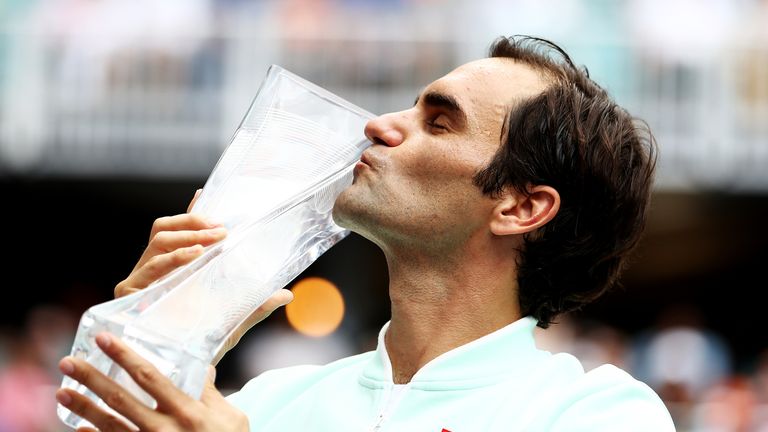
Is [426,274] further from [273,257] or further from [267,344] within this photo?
[267,344]

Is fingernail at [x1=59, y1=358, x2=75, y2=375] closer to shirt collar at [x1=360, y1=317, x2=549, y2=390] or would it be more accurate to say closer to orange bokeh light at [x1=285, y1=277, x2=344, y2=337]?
shirt collar at [x1=360, y1=317, x2=549, y2=390]

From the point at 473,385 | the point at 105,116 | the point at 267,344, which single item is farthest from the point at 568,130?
the point at 267,344

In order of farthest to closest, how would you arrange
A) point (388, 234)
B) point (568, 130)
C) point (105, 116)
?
point (105, 116) → point (568, 130) → point (388, 234)

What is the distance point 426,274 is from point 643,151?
587 mm

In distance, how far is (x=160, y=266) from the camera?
209cm

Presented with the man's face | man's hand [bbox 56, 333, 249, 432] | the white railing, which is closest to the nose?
the man's face

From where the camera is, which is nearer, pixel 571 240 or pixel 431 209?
pixel 431 209

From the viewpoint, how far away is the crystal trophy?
6.33ft

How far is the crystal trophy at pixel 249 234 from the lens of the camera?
75.9 inches

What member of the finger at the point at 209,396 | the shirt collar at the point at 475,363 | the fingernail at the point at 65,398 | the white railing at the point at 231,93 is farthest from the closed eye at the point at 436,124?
the white railing at the point at 231,93

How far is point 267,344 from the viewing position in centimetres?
1045

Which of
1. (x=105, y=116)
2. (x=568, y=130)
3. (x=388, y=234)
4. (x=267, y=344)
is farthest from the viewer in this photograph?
(x=267, y=344)

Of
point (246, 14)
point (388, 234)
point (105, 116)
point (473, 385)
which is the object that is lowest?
point (105, 116)

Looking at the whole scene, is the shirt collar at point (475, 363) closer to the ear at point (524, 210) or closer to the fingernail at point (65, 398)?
the ear at point (524, 210)
